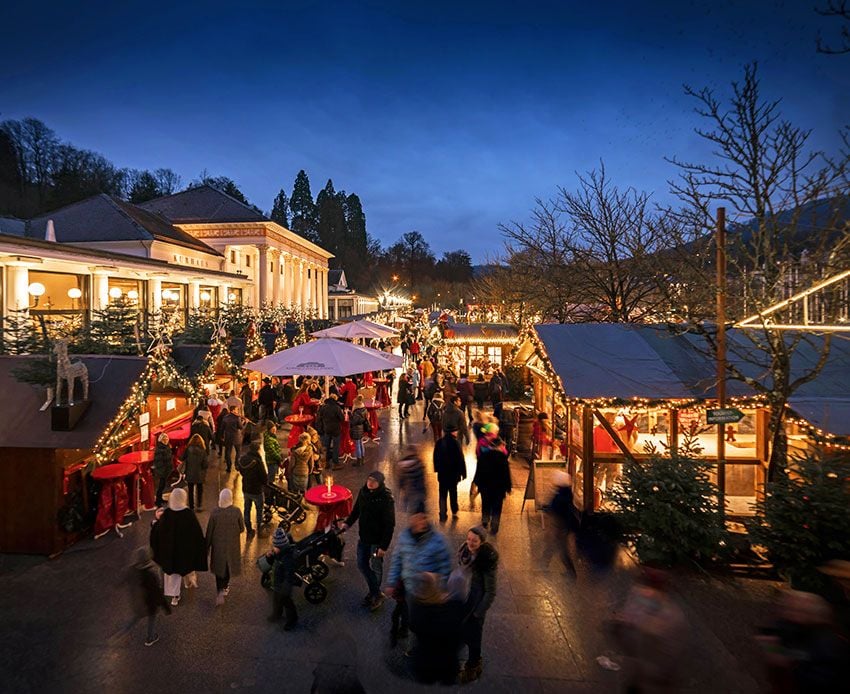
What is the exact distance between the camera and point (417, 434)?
48.1 ft

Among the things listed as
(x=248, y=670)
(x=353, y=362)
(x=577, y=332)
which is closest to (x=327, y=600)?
(x=248, y=670)

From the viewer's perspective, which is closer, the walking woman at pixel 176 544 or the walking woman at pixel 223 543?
the walking woman at pixel 176 544

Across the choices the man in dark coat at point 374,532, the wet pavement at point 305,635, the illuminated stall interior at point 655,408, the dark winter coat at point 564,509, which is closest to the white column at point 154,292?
the wet pavement at point 305,635

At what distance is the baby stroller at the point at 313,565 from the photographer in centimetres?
595

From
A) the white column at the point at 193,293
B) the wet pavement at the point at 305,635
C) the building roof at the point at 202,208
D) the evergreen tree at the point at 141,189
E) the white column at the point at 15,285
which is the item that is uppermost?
the evergreen tree at the point at 141,189

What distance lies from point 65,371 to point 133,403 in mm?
1045

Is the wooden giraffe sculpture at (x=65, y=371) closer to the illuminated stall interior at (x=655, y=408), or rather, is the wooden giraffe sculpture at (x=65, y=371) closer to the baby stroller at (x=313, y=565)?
the baby stroller at (x=313, y=565)

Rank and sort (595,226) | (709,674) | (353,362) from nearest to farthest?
(709,674), (353,362), (595,226)

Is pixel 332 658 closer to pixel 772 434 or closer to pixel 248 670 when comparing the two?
pixel 248 670

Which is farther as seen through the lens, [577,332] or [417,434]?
[417,434]

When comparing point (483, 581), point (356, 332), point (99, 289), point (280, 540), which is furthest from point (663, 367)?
point (99, 289)

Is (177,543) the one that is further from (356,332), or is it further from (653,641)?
(356,332)

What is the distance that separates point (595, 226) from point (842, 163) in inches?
412

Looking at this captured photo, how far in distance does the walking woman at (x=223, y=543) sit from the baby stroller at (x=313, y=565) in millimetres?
357
